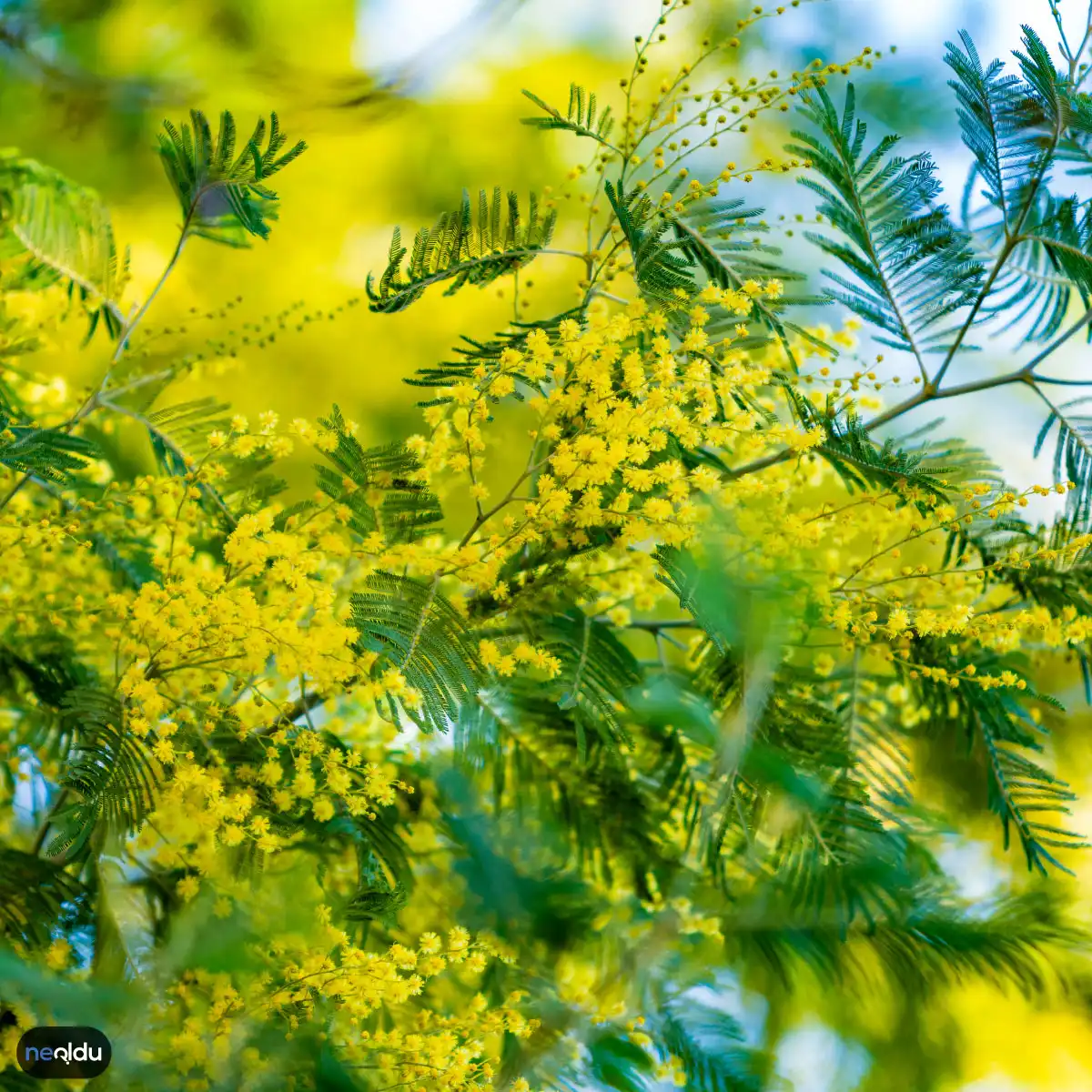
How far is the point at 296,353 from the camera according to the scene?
1317 millimetres

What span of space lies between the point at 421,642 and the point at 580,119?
0.29 metres

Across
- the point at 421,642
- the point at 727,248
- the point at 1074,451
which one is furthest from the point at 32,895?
the point at 1074,451

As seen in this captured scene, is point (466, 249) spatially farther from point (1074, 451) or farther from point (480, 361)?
point (1074, 451)

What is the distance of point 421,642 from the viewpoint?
469mm

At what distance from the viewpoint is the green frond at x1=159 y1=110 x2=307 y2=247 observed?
1.63ft

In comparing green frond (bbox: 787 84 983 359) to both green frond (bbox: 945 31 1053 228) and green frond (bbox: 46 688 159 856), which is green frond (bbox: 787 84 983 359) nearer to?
green frond (bbox: 945 31 1053 228)

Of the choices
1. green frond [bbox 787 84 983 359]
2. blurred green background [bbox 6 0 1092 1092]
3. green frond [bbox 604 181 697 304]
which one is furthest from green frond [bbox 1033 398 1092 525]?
blurred green background [bbox 6 0 1092 1092]

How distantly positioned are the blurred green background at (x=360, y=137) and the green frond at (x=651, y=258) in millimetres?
609

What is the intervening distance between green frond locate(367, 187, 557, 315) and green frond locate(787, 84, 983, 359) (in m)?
0.15

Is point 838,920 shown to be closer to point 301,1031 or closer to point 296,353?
point 301,1031

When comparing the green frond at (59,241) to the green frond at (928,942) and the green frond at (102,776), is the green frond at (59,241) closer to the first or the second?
the green frond at (102,776)

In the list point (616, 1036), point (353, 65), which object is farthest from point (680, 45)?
point (616, 1036)

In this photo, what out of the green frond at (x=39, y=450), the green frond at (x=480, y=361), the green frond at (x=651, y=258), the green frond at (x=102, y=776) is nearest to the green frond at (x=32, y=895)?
the green frond at (x=102, y=776)

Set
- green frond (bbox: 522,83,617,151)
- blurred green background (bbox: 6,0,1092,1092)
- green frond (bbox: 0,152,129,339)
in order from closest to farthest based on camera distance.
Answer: green frond (bbox: 522,83,617,151), green frond (bbox: 0,152,129,339), blurred green background (bbox: 6,0,1092,1092)
